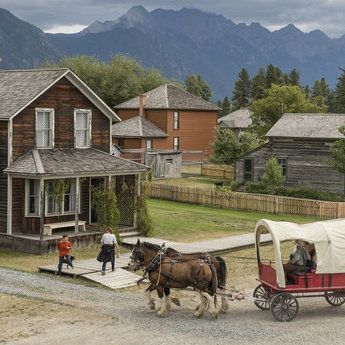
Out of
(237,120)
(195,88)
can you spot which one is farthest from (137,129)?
Answer: (195,88)

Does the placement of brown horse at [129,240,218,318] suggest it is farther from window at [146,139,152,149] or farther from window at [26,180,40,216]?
window at [146,139,152,149]

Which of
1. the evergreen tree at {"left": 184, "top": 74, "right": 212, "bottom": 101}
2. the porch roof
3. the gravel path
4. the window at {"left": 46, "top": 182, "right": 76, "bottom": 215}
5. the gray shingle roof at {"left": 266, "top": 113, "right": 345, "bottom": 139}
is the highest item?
the evergreen tree at {"left": 184, "top": 74, "right": 212, "bottom": 101}

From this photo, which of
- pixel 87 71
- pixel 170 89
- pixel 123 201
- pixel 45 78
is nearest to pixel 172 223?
pixel 123 201

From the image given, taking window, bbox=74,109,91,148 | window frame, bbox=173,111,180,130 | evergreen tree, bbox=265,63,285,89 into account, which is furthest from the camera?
evergreen tree, bbox=265,63,285,89

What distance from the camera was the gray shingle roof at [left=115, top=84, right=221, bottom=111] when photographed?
76688 millimetres

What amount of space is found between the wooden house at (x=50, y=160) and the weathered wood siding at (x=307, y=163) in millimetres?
20654

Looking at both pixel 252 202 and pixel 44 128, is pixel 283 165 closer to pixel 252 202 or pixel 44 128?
pixel 252 202

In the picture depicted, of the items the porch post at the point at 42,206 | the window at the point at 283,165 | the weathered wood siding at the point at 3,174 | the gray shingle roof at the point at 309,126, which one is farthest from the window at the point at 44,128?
the window at the point at 283,165

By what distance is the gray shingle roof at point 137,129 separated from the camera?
234 ft

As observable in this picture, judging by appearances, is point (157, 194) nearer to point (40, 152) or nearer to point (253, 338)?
point (40, 152)

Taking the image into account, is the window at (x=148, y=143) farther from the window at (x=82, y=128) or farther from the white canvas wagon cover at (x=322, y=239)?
the white canvas wagon cover at (x=322, y=239)

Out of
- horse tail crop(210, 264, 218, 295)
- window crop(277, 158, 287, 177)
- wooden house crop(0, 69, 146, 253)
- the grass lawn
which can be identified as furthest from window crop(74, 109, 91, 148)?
window crop(277, 158, 287, 177)

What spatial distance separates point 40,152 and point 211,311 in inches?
621

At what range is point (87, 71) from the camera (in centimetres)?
10369
